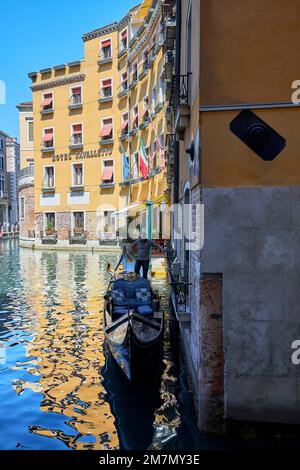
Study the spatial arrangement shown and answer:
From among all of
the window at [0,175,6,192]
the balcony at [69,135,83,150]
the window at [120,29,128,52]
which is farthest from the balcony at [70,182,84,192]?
the window at [0,175,6,192]

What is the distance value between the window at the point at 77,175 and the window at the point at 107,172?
6.65 ft

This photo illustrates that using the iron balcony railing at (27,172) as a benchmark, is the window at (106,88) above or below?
above

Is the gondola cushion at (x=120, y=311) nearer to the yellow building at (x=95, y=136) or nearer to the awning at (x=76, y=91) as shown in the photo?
the yellow building at (x=95, y=136)

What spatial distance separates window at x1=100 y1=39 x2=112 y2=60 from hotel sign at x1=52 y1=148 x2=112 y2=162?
577cm

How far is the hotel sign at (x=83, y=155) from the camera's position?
27.5m

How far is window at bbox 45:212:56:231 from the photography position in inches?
1172

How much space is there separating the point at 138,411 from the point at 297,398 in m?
2.04

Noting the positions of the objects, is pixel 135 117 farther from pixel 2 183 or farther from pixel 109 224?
pixel 2 183

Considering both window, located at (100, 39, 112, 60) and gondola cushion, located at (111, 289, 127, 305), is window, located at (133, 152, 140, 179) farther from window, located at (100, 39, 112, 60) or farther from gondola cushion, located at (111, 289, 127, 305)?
gondola cushion, located at (111, 289, 127, 305)

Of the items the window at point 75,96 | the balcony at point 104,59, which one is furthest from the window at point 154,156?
the window at point 75,96

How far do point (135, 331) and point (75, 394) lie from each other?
1176 millimetres

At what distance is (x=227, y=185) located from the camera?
170 inches

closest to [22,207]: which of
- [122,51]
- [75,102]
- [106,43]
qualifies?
[75,102]

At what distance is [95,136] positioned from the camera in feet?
91.4
